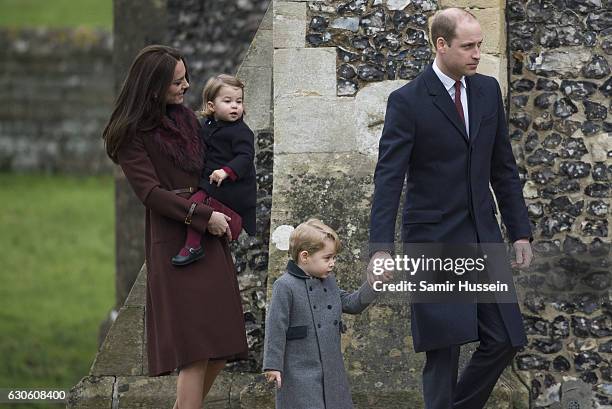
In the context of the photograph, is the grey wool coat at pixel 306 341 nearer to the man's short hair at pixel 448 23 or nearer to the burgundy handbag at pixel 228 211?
the burgundy handbag at pixel 228 211

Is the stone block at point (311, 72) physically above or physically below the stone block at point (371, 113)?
above

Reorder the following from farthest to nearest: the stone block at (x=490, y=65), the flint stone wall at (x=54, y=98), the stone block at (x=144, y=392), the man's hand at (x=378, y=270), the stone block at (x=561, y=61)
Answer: the flint stone wall at (x=54, y=98), the stone block at (x=561, y=61), the stone block at (x=144, y=392), the stone block at (x=490, y=65), the man's hand at (x=378, y=270)

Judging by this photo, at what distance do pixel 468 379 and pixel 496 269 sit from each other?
1.55ft

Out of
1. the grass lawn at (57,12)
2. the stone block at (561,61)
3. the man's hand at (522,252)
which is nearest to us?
the man's hand at (522,252)

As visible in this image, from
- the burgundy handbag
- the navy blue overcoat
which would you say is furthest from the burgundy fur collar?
the navy blue overcoat

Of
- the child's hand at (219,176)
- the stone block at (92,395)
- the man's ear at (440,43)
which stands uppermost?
the man's ear at (440,43)

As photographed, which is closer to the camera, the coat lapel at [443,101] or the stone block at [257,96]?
the coat lapel at [443,101]

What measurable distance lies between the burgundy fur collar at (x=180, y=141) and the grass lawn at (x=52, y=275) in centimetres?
451

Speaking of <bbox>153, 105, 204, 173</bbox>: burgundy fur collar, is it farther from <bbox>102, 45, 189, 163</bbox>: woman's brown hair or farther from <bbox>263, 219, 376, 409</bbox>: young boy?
<bbox>263, 219, 376, 409</bbox>: young boy

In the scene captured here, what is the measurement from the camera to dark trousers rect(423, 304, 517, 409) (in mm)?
6852

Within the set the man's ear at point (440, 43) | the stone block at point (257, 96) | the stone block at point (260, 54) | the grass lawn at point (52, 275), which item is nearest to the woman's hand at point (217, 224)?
the man's ear at point (440, 43)

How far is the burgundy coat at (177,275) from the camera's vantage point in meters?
6.89

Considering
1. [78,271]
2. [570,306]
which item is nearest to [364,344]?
[570,306]

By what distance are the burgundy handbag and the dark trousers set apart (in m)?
0.95
